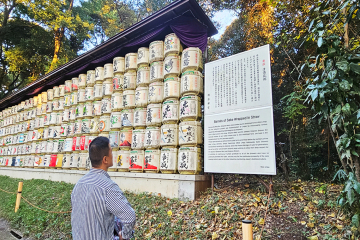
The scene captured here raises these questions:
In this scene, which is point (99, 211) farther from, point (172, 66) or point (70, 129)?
point (70, 129)

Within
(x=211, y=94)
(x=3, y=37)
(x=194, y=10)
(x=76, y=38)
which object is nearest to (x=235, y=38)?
(x=194, y=10)

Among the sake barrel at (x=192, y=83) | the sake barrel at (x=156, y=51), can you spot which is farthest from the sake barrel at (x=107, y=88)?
the sake barrel at (x=192, y=83)

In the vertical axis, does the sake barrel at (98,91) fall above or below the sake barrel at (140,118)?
above

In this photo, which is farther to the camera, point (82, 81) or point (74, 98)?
point (74, 98)

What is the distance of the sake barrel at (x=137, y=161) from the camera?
593 centimetres

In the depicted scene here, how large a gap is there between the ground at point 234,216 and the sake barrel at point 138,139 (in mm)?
1222

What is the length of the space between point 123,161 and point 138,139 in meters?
0.79

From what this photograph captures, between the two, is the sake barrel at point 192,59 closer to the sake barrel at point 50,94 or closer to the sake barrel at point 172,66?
the sake barrel at point 172,66

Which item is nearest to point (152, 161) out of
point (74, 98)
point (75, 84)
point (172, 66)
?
point (172, 66)

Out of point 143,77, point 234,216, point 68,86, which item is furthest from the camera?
point 68,86

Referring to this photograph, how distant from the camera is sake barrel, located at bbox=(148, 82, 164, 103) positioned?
19.6ft

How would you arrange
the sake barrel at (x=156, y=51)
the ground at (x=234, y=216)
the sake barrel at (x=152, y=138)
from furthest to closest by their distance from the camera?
1. the sake barrel at (x=156, y=51)
2. the sake barrel at (x=152, y=138)
3. the ground at (x=234, y=216)

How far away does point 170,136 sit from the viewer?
5422mm

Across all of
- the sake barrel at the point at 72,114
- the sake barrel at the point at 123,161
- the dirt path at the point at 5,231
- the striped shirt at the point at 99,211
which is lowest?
the dirt path at the point at 5,231
